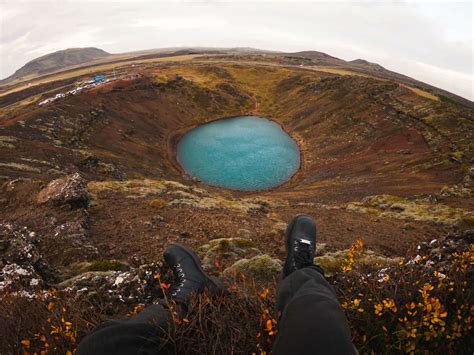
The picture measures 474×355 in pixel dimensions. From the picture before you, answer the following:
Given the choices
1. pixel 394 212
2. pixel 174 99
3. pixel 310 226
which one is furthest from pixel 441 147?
pixel 174 99

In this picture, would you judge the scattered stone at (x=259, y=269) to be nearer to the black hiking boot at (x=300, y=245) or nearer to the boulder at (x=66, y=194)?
the black hiking boot at (x=300, y=245)

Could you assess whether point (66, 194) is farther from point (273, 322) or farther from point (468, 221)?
point (468, 221)

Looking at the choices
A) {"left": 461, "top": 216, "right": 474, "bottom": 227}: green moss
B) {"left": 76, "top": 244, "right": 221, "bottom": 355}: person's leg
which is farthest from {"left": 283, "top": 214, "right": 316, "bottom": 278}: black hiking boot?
{"left": 461, "top": 216, "right": 474, "bottom": 227}: green moss

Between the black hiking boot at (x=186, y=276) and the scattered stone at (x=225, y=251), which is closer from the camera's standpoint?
the black hiking boot at (x=186, y=276)

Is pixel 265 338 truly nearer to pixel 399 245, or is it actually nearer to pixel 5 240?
pixel 5 240

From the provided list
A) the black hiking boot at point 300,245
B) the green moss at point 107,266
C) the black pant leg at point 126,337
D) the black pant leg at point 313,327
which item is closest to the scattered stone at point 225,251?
the green moss at point 107,266

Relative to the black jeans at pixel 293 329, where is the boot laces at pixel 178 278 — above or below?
below

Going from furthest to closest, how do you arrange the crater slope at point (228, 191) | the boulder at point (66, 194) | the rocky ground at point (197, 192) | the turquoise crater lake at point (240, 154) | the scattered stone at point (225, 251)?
the turquoise crater lake at point (240, 154) < the boulder at point (66, 194) < the crater slope at point (228, 191) < the scattered stone at point (225, 251) < the rocky ground at point (197, 192)
